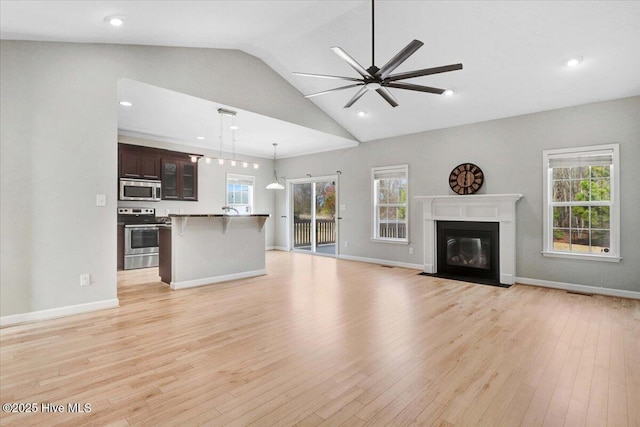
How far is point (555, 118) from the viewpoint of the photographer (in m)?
4.91

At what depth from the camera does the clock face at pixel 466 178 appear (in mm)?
5598

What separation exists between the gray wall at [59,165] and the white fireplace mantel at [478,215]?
16.4ft

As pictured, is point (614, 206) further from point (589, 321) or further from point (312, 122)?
point (312, 122)

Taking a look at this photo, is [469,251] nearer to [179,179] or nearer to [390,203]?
[390,203]

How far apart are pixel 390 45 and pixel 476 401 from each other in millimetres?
4261

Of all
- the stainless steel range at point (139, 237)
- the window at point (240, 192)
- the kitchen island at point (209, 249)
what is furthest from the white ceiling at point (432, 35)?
the window at point (240, 192)

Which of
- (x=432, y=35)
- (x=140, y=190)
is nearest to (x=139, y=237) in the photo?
(x=140, y=190)

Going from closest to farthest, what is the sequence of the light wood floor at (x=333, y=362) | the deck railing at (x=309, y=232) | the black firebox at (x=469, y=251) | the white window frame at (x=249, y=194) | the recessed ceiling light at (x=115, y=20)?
the light wood floor at (x=333, y=362) → the recessed ceiling light at (x=115, y=20) → the black firebox at (x=469, y=251) → the white window frame at (x=249, y=194) → the deck railing at (x=309, y=232)

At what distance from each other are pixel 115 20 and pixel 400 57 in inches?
114

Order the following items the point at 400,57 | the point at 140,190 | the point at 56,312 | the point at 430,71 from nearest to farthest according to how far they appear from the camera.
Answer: the point at 400,57 → the point at 430,71 → the point at 56,312 → the point at 140,190

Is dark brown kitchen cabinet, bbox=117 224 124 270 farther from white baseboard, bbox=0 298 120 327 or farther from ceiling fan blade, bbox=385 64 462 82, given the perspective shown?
ceiling fan blade, bbox=385 64 462 82

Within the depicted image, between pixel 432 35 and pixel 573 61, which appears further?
pixel 432 35

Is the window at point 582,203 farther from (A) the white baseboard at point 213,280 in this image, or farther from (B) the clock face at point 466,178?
(A) the white baseboard at point 213,280

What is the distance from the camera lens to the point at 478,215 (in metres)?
5.49
